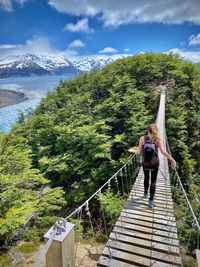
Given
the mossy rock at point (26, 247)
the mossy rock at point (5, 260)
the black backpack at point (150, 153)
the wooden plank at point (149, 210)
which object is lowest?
the mossy rock at point (26, 247)

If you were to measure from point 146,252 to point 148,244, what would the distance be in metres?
0.17

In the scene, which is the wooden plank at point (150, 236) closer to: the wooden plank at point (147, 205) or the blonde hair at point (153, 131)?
the wooden plank at point (147, 205)

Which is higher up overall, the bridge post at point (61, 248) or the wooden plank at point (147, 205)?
the bridge post at point (61, 248)

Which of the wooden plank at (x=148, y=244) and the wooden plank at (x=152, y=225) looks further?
the wooden plank at (x=152, y=225)

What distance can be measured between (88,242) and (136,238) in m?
6.56

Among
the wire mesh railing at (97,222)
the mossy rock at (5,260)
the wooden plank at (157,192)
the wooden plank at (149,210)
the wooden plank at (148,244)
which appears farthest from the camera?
the wire mesh railing at (97,222)

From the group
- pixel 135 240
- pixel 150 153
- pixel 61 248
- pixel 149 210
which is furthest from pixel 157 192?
pixel 61 248

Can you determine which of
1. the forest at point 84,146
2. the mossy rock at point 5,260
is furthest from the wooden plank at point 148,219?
the mossy rock at point 5,260

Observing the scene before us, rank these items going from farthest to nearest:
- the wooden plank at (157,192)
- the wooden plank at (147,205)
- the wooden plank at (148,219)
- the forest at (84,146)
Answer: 1. the forest at (84,146)
2. the wooden plank at (157,192)
3. the wooden plank at (147,205)
4. the wooden plank at (148,219)

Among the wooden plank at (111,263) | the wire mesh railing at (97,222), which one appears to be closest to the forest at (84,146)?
the wire mesh railing at (97,222)

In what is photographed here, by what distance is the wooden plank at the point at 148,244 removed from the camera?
3320 mm

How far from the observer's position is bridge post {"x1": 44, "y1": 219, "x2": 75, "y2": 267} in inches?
74.2

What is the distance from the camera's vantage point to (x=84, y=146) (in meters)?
13.7

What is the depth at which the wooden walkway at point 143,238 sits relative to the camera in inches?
124
